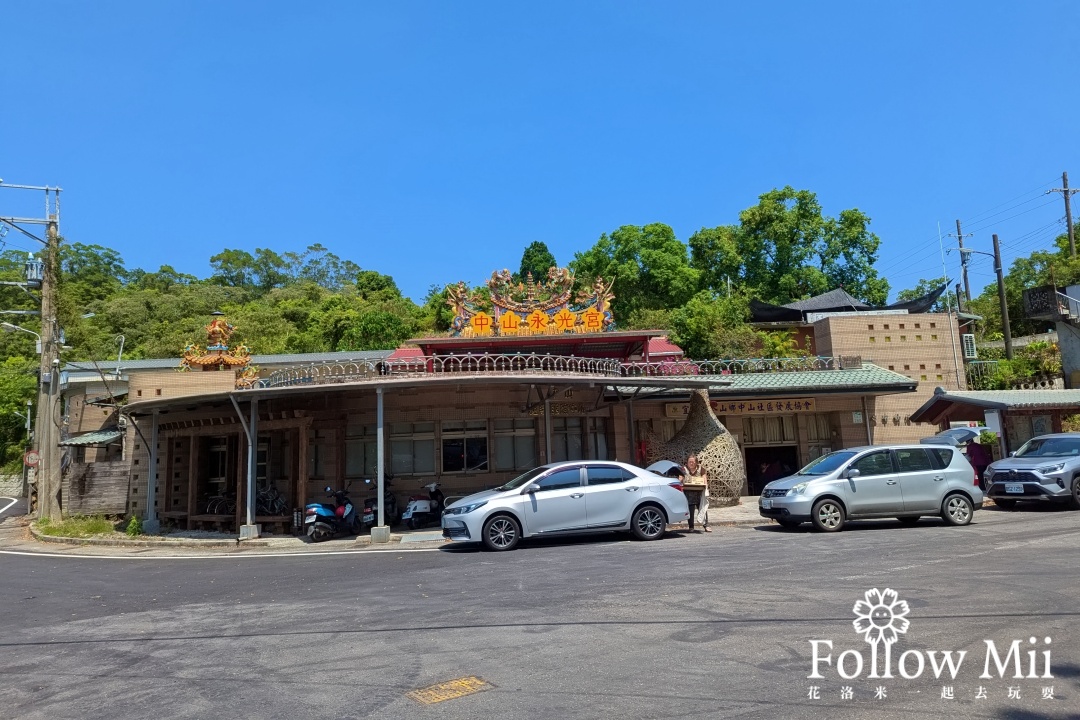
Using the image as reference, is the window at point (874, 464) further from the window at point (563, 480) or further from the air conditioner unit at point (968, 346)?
the air conditioner unit at point (968, 346)

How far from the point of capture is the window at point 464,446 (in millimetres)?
18047

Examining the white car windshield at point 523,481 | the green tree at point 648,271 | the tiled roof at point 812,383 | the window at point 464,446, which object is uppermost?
the green tree at point 648,271

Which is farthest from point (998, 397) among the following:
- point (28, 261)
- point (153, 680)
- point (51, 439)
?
point (28, 261)

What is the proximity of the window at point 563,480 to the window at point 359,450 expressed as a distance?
726 cm

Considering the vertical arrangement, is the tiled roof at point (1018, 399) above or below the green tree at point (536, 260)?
below

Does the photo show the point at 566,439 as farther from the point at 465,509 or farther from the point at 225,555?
the point at 225,555

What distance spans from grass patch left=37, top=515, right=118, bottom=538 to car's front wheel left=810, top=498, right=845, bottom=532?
54.5 feet

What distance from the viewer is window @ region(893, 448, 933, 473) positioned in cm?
1281

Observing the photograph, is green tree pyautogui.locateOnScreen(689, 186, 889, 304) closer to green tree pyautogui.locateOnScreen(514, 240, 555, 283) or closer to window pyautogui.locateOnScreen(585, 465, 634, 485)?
green tree pyautogui.locateOnScreen(514, 240, 555, 283)

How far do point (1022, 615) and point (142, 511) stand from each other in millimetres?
20819

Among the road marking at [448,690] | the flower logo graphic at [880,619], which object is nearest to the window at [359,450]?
the flower logo graphic at [880,619]

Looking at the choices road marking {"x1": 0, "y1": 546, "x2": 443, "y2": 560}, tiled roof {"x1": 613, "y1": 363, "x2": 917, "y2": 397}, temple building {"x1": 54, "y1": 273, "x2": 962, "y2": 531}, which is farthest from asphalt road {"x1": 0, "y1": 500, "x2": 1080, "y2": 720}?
tiled roof {"x1": 613, "y1": 363, "x2": 917, "y2": 397}

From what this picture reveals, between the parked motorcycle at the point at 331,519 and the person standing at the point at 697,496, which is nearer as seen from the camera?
the person standing at the point at 697,496

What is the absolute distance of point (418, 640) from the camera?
6180 mm
